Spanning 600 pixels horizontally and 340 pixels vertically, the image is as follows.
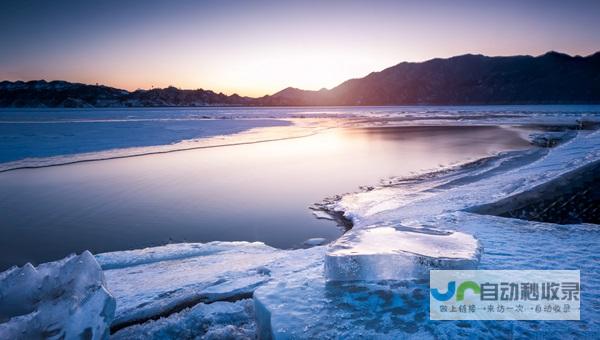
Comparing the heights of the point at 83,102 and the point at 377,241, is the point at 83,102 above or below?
above

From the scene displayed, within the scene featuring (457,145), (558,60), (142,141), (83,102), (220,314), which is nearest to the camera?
(220,314)

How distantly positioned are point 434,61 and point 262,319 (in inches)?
7908

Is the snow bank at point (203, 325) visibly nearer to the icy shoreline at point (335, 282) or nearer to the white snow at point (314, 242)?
the icy shoreline at point (335, 282)

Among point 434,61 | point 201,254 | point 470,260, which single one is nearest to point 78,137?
point 201,254

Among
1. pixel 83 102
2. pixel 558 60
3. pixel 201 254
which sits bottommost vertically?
pixel 201 254

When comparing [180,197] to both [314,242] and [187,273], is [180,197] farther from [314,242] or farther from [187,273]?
[187,273]

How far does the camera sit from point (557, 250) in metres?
2.93

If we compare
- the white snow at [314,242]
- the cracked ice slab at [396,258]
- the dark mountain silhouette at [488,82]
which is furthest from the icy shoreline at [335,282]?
the dark mountain silhouette at [488,82]

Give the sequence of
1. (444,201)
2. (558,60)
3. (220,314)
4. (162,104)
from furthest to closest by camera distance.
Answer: (558,60)
(162,104)
(444,201)
(220,314)

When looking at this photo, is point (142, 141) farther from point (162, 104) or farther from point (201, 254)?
point (162, 104)

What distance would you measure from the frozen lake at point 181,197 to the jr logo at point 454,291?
256cm

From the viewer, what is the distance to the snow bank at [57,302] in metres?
1.95

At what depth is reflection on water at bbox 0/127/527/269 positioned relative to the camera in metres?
4.98

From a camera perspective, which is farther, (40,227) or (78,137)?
(78,137)
